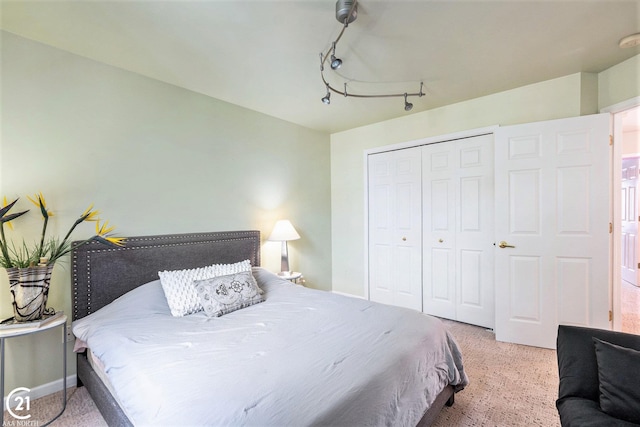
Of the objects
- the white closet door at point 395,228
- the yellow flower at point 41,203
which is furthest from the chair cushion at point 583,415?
the yellow flower at point 41,203

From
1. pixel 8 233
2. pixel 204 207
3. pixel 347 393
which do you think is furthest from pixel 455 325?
pixel 8 233

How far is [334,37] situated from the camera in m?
1.99

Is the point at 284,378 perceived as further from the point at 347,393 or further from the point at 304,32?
the point at 304,32

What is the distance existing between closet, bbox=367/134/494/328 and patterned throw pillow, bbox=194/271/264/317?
7.09ft

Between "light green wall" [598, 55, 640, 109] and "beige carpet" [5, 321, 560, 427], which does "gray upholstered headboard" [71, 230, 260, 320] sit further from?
"light green wall" [598, 55, 640, 109]

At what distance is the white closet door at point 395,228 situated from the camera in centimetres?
368

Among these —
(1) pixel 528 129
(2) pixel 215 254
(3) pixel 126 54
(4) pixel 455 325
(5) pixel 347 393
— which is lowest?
(4) pixel 455 325

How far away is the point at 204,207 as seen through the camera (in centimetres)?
290

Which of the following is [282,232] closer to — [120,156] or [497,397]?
[120,156]

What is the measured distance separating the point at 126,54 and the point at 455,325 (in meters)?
4.17

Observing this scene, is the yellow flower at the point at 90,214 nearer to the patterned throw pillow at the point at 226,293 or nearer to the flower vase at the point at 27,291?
the flower vase at the point at 27,291

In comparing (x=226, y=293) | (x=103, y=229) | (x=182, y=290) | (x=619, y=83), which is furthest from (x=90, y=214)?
(x=619, y=83)

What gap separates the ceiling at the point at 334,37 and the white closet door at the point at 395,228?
1.15 meters

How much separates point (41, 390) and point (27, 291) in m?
0.84
